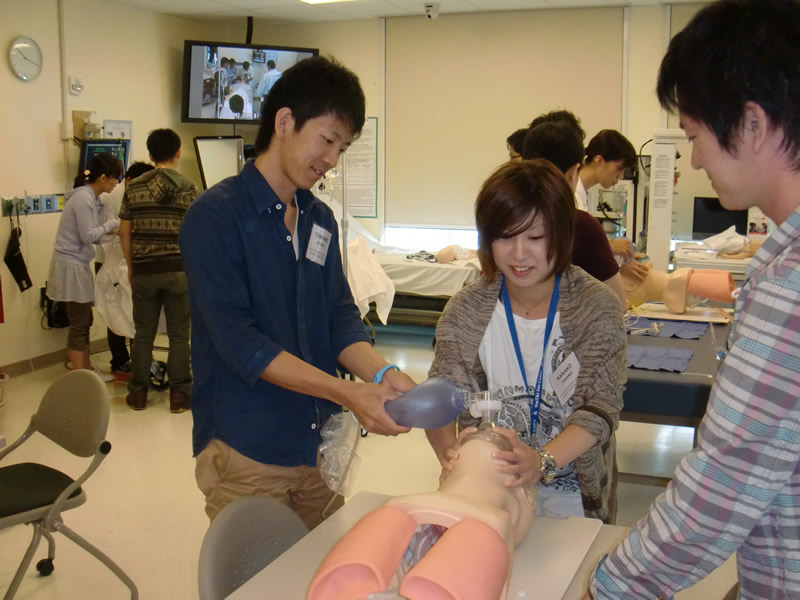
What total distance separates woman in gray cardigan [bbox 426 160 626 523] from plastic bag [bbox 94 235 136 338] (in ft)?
11.8

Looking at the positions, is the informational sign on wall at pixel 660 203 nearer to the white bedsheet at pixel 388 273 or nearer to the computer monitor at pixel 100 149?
the white bedsheet at pixel 388 273

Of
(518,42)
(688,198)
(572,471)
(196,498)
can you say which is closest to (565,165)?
(572,471)

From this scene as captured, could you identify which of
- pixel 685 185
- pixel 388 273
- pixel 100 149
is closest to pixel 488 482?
pixel 388 273

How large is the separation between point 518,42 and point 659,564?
241 inches

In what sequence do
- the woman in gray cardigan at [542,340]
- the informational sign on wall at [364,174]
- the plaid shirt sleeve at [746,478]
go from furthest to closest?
A: 1. the informational sign on wall at [364,174]
2. the woman in gray cardigan at [542,340]
3. the plaid shirt sleeve at [746,478]

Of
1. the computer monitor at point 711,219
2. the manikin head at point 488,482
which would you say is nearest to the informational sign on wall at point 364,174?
the computer monitor at point 711,219

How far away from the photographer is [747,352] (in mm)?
799

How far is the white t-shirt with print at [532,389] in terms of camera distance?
62.7 inches

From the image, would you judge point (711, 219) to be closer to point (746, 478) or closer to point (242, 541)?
point (242, 541)

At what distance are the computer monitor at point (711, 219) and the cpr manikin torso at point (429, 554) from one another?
4.87m

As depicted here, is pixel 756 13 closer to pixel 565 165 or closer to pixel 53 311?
pixel 565 165

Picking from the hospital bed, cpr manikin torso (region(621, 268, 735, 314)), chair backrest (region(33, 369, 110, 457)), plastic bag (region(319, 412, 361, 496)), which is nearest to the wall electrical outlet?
the hospital bed

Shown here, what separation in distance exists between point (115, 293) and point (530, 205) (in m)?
3.85

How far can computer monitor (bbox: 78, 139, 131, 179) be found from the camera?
5.31 meters
